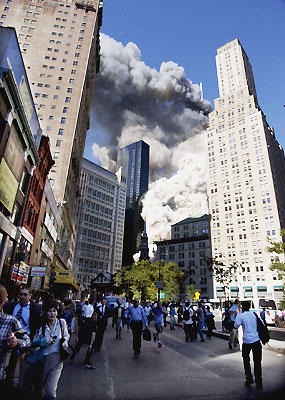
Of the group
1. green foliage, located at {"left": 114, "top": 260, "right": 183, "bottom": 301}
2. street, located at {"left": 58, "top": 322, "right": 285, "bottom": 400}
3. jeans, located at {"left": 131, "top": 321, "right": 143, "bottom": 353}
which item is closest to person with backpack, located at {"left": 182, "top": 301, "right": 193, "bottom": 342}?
street, located at {"left": 58, "top": 322, "right": 285, "bottom": 400}

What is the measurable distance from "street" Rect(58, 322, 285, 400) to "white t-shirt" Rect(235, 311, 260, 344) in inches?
38.4

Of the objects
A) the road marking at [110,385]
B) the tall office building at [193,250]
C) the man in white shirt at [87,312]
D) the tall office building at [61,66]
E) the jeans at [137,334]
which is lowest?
the road marking at [110,385]

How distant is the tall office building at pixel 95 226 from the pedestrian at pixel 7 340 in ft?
346

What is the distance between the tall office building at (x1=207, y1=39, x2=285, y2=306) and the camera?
243ft

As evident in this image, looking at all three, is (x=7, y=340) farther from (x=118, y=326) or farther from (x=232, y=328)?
(x=118, y=326)

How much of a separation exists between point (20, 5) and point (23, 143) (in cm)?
7990

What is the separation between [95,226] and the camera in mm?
121562

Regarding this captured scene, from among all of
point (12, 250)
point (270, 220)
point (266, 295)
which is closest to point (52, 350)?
point (12, 250)

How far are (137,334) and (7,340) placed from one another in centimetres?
786

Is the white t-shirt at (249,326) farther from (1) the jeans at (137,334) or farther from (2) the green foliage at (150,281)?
(2) the green foliage at (150,281)

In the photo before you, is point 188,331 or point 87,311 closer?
point 87,311

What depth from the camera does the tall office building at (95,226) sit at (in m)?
114

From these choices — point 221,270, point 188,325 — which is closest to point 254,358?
point 188,325

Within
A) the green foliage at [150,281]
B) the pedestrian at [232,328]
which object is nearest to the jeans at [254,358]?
the pedestrian at [232,328]
